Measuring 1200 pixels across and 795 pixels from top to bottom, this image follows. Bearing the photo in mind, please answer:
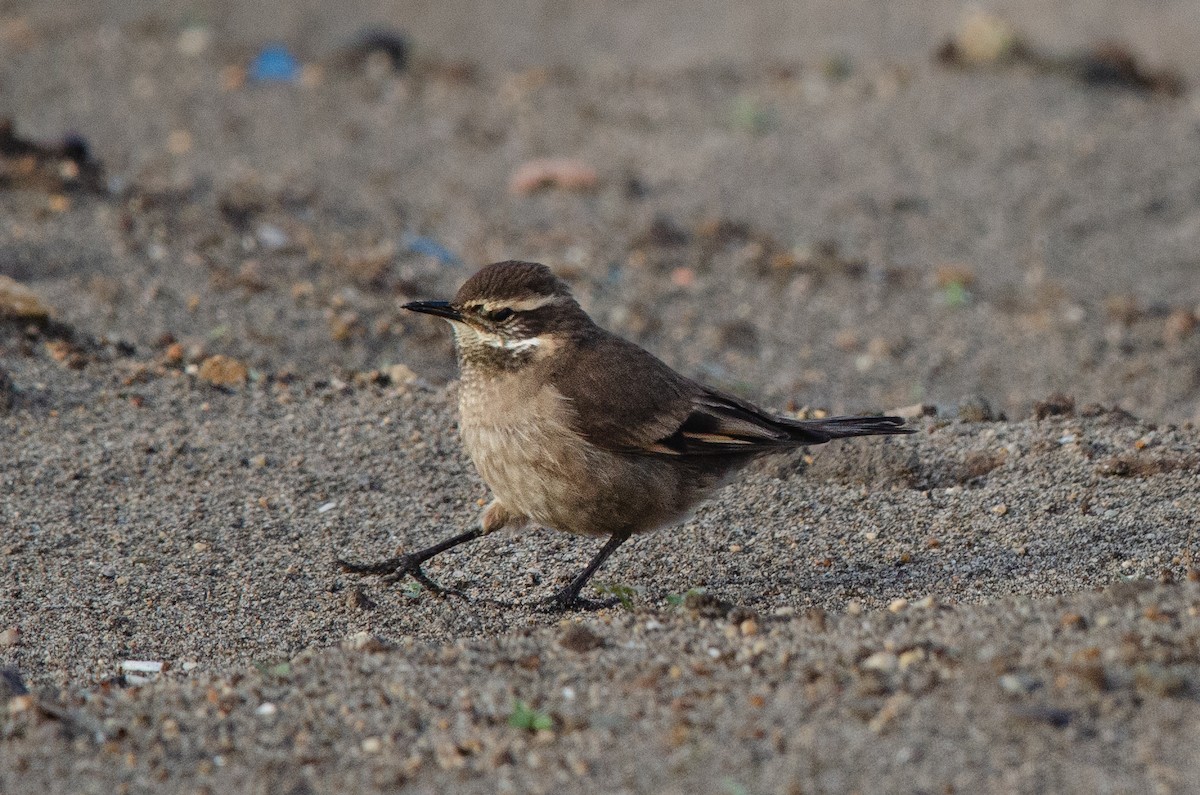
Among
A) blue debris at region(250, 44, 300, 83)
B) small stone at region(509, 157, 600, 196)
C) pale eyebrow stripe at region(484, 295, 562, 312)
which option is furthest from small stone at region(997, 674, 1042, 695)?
blue debris at region(250, 44, 300, 83)

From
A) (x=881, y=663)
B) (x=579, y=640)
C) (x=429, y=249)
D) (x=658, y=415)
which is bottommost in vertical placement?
(x=429, y=249)

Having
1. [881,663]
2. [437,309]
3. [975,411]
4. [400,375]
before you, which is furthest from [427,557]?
[975,411]

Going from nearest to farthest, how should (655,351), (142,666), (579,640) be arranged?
(579,640), (142,666), (655,351)

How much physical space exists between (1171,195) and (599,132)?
507 centimetres

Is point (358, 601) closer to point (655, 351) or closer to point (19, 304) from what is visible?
point (19, 304)

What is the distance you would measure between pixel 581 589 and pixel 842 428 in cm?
126

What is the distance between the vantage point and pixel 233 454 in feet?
23.2

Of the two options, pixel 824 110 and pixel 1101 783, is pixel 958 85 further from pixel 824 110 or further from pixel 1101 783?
pixel 1101 783

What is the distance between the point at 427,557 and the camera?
6.08 metres

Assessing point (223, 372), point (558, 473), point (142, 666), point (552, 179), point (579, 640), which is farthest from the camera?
point (552, 179)

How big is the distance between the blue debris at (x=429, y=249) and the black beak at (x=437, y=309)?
4.79 m

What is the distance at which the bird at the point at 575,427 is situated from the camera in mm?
5875

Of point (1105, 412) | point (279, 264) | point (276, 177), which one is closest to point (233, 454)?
point (279, 264)

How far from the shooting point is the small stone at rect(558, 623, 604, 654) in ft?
16.1
